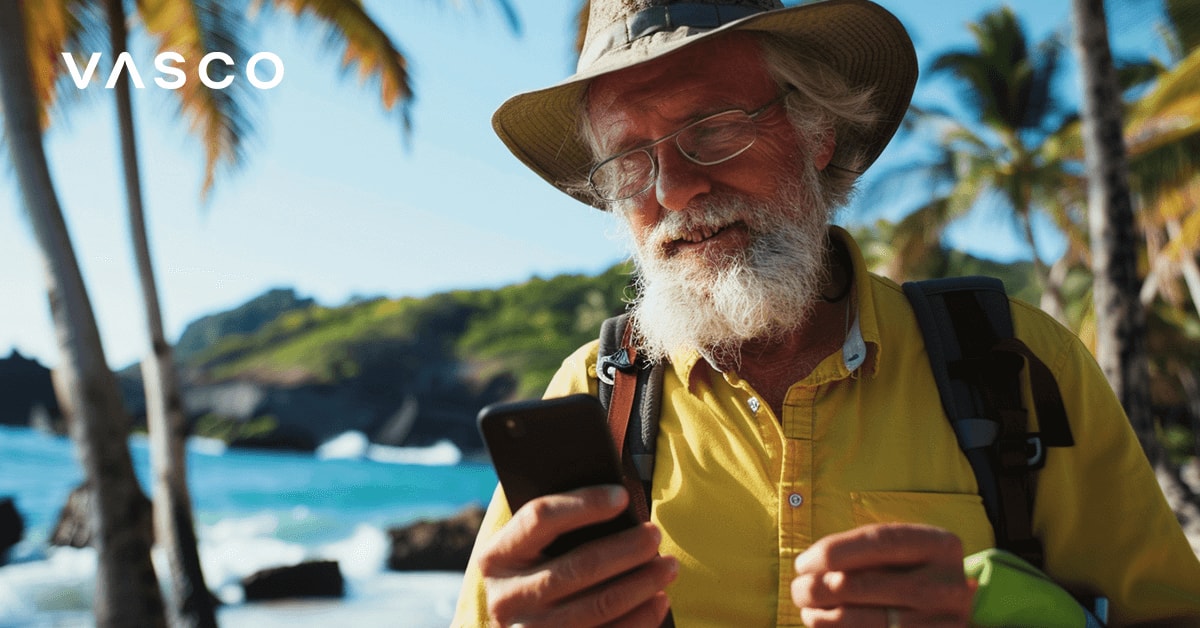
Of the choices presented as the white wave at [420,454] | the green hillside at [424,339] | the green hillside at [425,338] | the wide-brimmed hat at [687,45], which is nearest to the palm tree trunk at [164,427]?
the wide-brimmed hat at [687,45]

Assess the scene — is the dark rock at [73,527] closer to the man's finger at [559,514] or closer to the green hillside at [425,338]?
the man's finger at [559,514]

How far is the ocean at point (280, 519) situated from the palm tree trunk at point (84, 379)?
2.99 feet

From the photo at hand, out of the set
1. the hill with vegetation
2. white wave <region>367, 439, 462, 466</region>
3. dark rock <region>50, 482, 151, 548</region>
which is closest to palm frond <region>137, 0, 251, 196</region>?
dark rock <region>50, 482, 151, 548</region>

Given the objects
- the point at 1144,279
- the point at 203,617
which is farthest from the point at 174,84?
the point at 1144,279

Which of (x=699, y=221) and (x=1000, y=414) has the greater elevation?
(x=699, y=221)

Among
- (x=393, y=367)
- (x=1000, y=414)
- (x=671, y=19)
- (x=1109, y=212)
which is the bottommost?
(x=1000, y=414)

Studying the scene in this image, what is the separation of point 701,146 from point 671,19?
265mm

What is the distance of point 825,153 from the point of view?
2.10 m

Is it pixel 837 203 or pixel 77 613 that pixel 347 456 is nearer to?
pixel 77 613

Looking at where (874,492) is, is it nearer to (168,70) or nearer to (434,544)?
(168,70)

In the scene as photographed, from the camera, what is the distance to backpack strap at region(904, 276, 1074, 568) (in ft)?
4.87

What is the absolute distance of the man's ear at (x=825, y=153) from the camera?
6.80 ft

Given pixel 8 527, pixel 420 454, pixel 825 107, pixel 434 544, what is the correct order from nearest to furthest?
pixel 825 107 < pixel 434 544 < pixel 8 527 < pixel 420 454

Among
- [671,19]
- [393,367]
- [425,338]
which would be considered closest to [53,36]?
[671,19]
